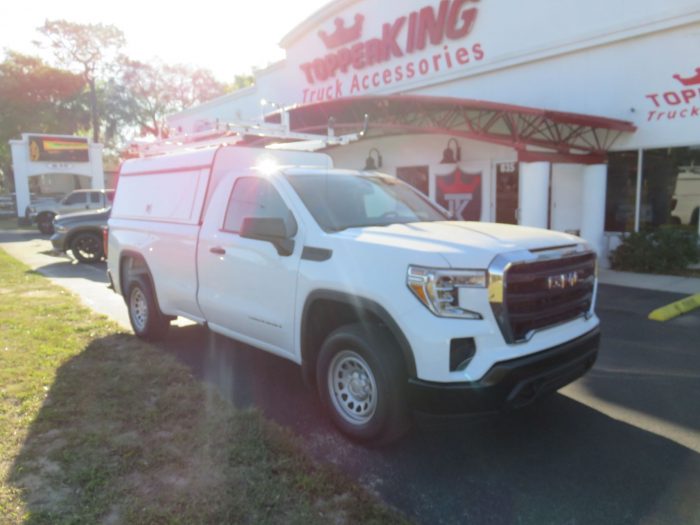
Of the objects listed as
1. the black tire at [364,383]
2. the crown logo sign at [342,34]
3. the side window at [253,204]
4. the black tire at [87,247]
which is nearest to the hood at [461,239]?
the black tire at [364,383]

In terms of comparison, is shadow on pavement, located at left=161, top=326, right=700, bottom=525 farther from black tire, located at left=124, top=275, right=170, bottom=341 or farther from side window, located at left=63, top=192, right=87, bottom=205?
side window, located at left=63, top=192, right=87, bottom=205

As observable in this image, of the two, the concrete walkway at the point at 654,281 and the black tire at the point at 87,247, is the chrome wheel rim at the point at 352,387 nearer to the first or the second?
the concrete walkway at the point at 654,281

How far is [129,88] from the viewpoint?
1708 inches

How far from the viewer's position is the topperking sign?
13758 mm

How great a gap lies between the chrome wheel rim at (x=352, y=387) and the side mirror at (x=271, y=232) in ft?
3.05

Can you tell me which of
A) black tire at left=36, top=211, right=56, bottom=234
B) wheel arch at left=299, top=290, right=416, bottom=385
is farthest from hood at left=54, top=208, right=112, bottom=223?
wheel arch at left=299, top=290, right=416, bottom=385

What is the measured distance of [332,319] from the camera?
3.90 meters

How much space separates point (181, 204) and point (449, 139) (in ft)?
35.8

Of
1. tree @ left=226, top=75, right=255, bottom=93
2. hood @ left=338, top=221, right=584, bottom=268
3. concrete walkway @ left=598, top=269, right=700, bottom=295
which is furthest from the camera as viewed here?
tree @ left=226, top=75, right=255, bottom=93

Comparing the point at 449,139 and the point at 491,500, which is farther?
the point at 449,139

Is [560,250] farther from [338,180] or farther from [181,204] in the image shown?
[181,204]

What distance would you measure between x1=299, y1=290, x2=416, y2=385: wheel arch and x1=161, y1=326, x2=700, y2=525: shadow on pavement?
0.43m

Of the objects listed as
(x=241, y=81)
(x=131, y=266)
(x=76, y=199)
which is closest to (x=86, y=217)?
(x=131, y=266)

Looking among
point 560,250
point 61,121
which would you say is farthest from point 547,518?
point 61,121
